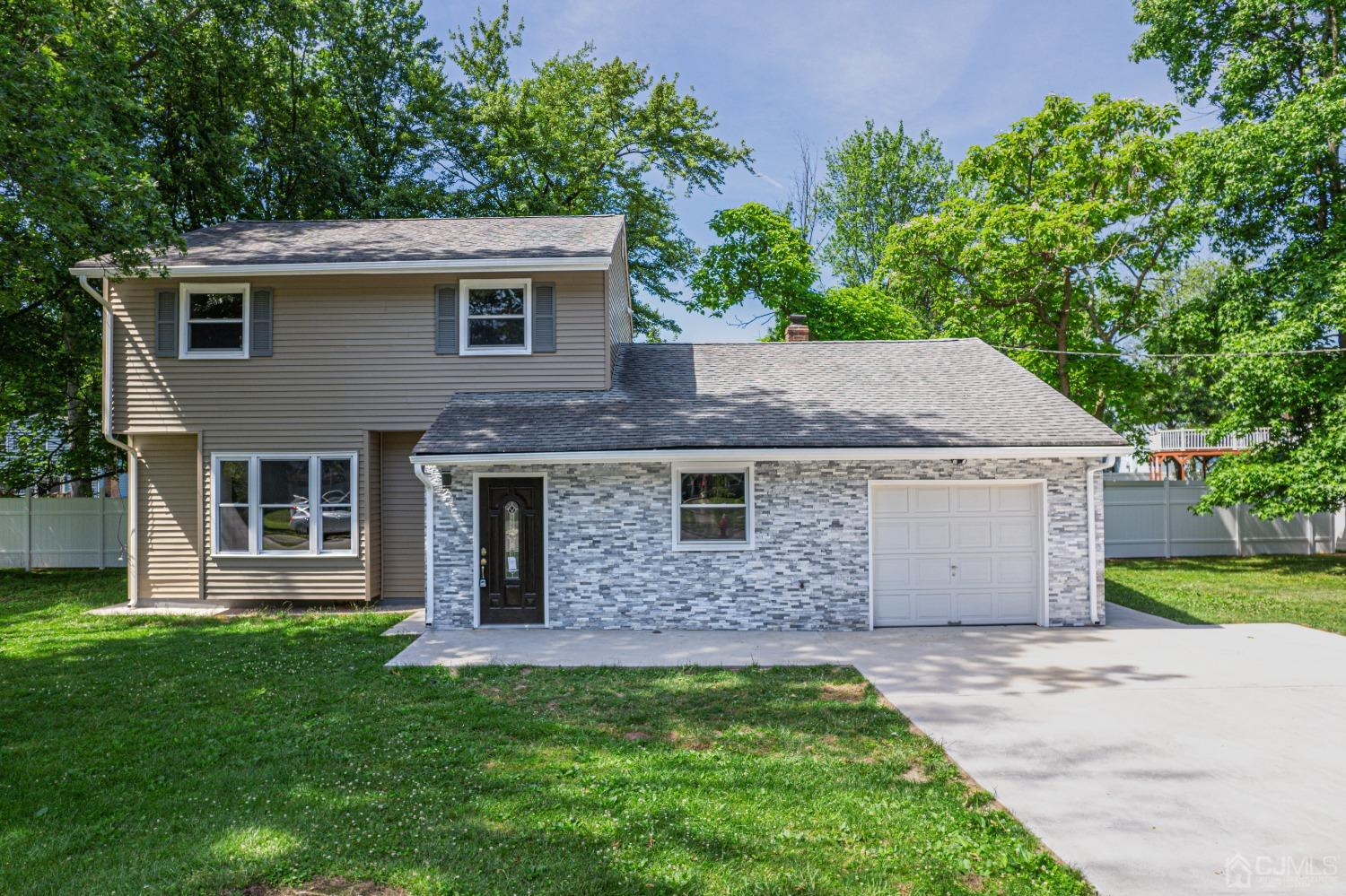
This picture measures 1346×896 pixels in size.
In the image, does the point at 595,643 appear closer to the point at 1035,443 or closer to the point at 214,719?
the point at 214,719

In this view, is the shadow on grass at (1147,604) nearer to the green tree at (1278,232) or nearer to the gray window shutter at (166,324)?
the green tree at (1278,232)

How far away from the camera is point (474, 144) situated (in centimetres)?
2133

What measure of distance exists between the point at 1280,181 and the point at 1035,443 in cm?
1073

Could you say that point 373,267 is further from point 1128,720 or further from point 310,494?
point 1128,720

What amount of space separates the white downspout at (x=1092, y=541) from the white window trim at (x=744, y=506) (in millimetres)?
4624

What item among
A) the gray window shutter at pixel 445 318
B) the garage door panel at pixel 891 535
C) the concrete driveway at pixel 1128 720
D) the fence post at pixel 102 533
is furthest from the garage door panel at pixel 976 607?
the fence post at pixel 102 533

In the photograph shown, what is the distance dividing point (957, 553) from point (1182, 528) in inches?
433

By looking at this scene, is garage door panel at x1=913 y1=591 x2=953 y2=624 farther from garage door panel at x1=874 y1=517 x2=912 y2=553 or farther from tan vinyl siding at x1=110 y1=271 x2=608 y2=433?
tan vinyl siding at x1=110 y1=271 x2=608 y2=433

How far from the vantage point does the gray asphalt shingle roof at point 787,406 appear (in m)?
9.60

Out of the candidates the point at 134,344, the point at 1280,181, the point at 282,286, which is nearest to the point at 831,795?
the point at 282,286

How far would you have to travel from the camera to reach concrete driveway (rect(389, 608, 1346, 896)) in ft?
12.6

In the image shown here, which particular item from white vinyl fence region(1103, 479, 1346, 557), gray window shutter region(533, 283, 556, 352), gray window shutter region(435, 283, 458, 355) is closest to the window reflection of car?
gray window shutter region(435, 283, 458, 355)

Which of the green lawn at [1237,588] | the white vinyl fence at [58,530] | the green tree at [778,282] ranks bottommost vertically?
the green lawn at [1237,588]

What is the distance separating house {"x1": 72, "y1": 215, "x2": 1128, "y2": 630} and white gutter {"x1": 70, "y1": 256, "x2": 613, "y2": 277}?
0.04 metres
